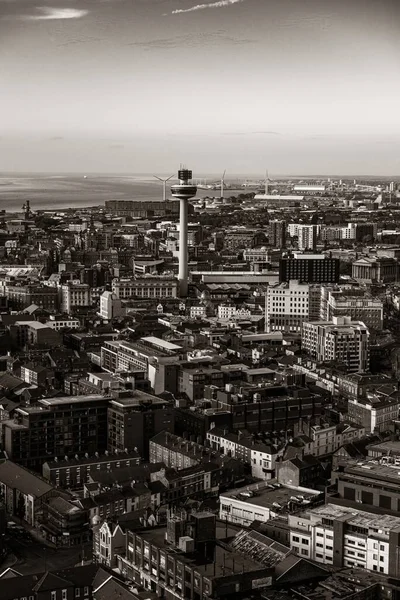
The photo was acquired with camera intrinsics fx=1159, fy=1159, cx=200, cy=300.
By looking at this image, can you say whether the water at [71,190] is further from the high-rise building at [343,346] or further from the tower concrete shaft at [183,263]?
the high-rise building at [343,346]

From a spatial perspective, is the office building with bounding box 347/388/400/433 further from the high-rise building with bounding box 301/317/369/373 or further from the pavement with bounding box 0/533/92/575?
the pavement with bounding box 0/533/92/575

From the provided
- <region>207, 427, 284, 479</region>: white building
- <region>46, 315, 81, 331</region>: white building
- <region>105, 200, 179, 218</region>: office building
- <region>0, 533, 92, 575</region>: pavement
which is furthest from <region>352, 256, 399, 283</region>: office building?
<region>105, 200, 179, 218</region>: office building

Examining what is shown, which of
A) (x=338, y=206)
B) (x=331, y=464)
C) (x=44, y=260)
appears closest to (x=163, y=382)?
(x=331, y=464)

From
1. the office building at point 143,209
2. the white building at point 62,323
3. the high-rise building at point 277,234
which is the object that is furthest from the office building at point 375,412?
the office building at point 143,209

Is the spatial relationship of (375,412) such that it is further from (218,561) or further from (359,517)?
(218,561)

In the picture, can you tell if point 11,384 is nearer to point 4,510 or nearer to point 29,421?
point 29,421

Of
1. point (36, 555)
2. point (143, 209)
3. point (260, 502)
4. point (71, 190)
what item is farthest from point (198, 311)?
point (71, 190)
